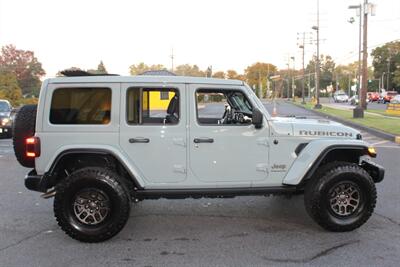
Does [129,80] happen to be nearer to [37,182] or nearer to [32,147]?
[32,147]

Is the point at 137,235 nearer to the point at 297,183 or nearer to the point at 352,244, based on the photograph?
the point at 297,183

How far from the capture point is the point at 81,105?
5.59 meters

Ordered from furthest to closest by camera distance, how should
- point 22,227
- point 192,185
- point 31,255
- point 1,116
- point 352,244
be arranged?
1. point 1,116
2. point 22,227
3. point 192,185
4. point 352,244
5. point 31,255

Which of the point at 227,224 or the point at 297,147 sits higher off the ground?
the point at 297,147

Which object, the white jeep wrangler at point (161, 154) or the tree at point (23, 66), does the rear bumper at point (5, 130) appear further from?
the tree at point (23, 66)

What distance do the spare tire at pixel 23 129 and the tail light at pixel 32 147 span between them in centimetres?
6

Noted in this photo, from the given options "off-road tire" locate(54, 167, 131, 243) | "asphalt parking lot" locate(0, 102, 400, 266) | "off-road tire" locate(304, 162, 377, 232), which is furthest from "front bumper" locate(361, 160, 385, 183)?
"off-road tire" locate(54, 167, 131, 243)

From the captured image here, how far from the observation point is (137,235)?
18.6 feet

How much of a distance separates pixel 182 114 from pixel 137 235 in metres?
1.54

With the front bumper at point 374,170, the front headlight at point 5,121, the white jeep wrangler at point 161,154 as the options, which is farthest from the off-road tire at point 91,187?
the front headlight at point 5,121

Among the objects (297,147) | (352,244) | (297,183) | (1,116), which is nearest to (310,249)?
(352,244)

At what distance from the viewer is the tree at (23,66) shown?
286 ft

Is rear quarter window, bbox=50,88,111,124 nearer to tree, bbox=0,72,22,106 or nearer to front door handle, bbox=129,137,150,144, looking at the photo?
front door handle, bbox=129,137,150,144

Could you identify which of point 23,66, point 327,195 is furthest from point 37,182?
point 23,66
